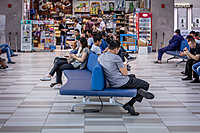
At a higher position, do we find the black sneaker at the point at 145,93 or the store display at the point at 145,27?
the store display at the point at 145,27

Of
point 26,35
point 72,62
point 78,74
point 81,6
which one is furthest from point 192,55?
point 81,6

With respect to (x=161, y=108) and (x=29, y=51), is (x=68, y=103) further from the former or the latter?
(x=29, y=51)

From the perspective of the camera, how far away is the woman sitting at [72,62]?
8125 millimetres

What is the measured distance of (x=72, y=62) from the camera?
873 cm

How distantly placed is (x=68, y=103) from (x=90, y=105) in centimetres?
43

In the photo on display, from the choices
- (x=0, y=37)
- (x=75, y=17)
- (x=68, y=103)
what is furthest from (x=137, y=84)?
(x=75, y=17)

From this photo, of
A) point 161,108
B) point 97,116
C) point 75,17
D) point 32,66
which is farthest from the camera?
point 75,17

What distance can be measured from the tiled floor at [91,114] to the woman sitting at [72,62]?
37 cm

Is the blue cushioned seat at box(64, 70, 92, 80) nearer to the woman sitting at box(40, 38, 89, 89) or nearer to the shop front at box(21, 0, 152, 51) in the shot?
the woman sitting at box(40, 38, 89, 89)

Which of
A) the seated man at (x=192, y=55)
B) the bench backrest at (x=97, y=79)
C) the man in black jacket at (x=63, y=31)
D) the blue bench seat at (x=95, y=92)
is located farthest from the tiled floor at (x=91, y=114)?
the man in black jacket at (x=63, y=31)

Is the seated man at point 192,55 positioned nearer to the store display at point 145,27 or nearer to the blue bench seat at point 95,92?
the blue bench seat at point 95,92

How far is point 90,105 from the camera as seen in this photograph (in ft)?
22.0

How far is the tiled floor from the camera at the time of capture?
5.17 metres

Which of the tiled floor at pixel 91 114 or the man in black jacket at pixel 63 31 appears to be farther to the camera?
the man in black jacket at pixel 63 31
